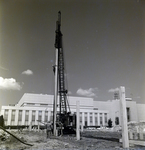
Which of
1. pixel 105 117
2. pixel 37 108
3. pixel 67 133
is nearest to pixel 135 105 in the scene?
pixel 105 117

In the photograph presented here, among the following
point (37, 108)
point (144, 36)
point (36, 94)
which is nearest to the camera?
point (144, 36)

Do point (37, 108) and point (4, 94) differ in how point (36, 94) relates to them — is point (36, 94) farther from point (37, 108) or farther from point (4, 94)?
point (4, 94)

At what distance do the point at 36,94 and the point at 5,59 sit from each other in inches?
1180

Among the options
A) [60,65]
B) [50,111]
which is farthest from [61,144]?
[50,111]

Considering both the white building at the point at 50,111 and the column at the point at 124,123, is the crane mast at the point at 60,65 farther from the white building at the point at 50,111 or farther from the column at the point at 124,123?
the white building at the point at 50,111

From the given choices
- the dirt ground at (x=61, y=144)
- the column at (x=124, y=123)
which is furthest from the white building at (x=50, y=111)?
the column at (x=124, y=123)

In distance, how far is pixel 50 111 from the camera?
36.1 metres

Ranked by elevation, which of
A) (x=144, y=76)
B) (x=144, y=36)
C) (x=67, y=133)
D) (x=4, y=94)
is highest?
(x=144, y=36)

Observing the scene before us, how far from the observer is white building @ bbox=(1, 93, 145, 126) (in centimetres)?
3281

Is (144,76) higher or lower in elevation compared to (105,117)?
higher

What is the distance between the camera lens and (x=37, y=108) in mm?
35906

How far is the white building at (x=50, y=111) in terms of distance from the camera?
32.8 meters

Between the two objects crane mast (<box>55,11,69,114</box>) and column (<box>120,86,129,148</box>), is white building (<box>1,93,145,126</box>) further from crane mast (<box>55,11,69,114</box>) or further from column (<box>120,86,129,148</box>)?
column (<box>120,86,129,148</box>)

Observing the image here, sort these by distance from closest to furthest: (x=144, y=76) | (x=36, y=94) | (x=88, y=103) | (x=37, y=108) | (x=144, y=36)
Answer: (x=144, y=36)
(x=144, y=76)
(x=37, y=108)
(x=36, y=94)
(x=88, y=103)
